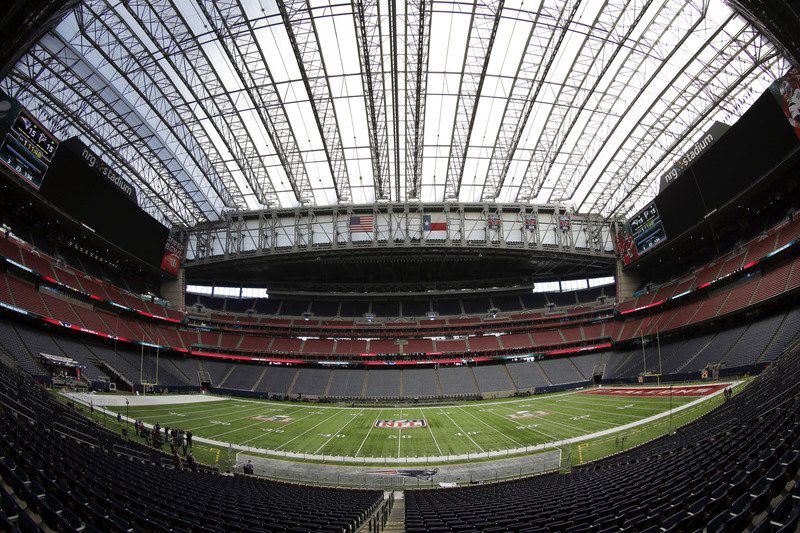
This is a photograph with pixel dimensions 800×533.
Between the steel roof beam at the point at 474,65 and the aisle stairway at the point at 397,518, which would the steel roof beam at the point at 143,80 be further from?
the aisle stairway at the point at 397,518

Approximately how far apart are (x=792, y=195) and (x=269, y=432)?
5544 centimetres

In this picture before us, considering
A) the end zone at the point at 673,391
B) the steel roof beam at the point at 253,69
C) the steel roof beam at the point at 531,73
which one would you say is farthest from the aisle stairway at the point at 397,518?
the steel roof beam at the point at 253,69

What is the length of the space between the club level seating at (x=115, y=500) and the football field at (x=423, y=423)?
43.4 feet

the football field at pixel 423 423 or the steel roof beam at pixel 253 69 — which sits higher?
the steel roof beam at pixel 253 69

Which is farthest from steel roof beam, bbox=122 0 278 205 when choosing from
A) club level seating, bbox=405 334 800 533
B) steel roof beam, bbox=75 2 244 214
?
club level seating, bbox=405 334 800 533

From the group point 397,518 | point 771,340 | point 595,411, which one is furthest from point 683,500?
point 771,340

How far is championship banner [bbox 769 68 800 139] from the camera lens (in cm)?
3030

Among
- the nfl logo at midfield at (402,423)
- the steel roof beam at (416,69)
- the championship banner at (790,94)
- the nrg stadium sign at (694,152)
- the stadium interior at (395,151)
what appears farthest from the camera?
the nrg stadium sign at (694,152)

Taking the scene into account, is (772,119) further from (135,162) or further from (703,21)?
(135,162)

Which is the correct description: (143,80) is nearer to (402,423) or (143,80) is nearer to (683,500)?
(402,423)

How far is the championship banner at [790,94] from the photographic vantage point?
30.3m

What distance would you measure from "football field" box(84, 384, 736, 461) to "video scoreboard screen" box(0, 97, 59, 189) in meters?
21.7

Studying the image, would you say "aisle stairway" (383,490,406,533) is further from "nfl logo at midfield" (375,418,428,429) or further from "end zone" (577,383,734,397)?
"end zone" (577,383,734,397)

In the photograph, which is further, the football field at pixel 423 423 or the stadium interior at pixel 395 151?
the football field at pixel 423 423
